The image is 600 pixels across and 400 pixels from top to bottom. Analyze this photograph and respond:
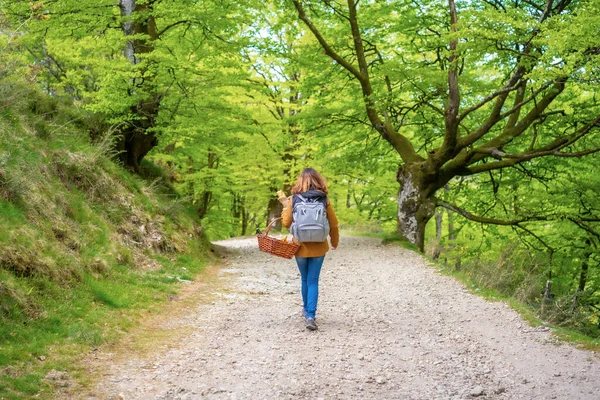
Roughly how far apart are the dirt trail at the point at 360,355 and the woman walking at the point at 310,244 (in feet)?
1.13

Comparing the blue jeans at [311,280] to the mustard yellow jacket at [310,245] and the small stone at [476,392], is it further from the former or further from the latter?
the small stone at [476,392]

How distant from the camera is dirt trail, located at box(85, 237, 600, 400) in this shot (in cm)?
431

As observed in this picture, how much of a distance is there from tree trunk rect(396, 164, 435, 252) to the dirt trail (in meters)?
5.66

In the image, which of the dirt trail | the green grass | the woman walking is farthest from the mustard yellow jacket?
the green grass

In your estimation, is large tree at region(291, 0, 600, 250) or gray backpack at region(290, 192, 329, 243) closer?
gray backpack at region(290, 192, 329, 243)

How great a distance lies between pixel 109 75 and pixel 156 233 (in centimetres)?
336

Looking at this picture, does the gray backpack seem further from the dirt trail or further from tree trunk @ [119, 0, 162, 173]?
tree trunk @ [119, 0, 162, 173]

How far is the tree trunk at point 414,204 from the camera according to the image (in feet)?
46.2

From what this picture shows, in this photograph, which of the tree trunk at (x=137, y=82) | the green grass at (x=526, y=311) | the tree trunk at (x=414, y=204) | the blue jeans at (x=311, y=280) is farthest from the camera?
the tree trunk at (x=414, y=204)

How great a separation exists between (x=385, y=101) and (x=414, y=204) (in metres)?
3.30

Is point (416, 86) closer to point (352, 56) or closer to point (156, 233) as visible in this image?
point (352, 56)

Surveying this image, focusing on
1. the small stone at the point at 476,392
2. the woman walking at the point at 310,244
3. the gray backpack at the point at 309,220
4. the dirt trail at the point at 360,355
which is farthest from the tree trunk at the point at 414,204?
the small stone at the point at 476,392

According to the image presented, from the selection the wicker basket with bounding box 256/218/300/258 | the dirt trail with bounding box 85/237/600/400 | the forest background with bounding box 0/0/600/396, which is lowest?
the dirt trail with bounding box 85/237/600/400

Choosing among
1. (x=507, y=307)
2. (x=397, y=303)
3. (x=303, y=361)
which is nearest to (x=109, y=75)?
(x=397, y=303)
